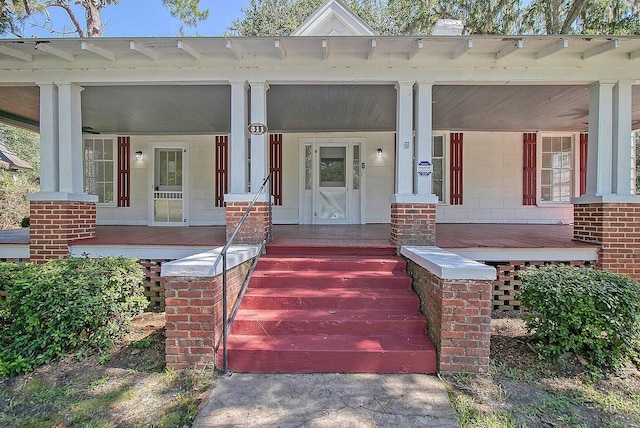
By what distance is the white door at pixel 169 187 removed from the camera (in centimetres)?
816

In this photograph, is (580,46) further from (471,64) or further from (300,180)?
(300,180)

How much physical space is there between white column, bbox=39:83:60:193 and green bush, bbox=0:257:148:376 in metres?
1.76

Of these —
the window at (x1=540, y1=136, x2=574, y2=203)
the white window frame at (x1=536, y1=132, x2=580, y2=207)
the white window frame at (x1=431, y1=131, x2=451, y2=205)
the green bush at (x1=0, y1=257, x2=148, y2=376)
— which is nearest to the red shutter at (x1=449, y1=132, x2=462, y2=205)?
the white window frame at (x1=431, y1=131, x2=451, y2=205)

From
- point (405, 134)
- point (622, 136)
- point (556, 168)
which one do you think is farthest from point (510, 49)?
point (556, 168)

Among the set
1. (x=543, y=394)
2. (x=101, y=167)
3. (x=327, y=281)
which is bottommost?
(x=543, y=394)

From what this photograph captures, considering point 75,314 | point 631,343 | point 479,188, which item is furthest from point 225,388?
point 479,188

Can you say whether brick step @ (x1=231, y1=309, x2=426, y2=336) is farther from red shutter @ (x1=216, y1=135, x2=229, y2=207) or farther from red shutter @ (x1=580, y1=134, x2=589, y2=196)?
red shutter @ (x1=580, y1=134, x2=589, y2=196)

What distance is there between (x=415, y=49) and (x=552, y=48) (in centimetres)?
168

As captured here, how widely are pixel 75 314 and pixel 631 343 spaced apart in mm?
4886

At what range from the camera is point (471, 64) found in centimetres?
449

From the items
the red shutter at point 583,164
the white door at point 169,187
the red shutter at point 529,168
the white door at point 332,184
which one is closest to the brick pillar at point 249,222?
the white door at point 332,184

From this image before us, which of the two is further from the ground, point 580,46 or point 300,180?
point 580,46

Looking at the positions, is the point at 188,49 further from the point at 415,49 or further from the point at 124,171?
the point at 124,171

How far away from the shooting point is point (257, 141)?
4.57 m
